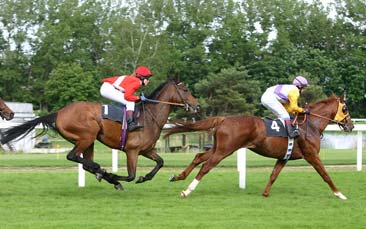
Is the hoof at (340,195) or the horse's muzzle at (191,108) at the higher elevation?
the horse's muzzle at (191,108)

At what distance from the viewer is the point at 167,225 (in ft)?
25.6

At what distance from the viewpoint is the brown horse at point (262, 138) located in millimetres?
10555

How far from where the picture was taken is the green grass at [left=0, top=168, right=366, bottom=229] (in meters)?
8.02

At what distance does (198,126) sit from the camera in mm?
11031

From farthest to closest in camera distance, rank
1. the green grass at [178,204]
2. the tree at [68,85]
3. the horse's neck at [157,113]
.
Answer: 1. the tree at [68,85]
2. the horse's neck at [157,113]
3. the green grass at [178,204]

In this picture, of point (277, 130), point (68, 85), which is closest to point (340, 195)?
point (277, 130)

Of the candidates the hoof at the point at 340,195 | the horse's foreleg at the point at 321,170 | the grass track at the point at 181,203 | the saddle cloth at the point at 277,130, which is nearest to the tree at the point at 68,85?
the grass track at the point at 181,203

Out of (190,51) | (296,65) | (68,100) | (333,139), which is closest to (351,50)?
(296,65)

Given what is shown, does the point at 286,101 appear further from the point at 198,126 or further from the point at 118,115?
the point at 118,115

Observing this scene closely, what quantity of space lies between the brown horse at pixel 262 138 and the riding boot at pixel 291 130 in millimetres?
125

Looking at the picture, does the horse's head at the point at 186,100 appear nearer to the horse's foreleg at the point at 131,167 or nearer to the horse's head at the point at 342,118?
the horse's foreleg at the point at 131,167

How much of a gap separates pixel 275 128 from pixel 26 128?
386 centimetres

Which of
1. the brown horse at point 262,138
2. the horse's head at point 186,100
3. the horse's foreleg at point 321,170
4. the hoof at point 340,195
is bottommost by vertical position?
the hoof at point 340,195

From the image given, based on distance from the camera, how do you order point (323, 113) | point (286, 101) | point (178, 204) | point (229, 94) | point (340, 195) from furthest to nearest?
1. point (229, 94)
2. point (323, 113)
3. point (286, 101)
4. point (340, 195)
5. point (178, 204)
